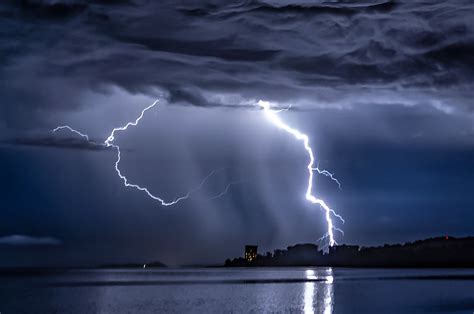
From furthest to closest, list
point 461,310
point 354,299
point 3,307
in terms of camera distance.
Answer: point 354,299 < point 3,307 < point 461,310

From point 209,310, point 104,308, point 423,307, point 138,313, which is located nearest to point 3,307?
point 104,308

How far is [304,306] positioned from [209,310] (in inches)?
249

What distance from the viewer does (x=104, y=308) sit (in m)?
46.4

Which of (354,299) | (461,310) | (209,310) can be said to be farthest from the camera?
(354,299)

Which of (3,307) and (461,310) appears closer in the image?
(461,310)

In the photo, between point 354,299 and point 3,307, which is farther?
point 354,299

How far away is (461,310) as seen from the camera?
41.0 m

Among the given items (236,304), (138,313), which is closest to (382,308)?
(236,304)

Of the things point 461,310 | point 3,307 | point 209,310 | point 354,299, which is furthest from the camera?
point 354,299

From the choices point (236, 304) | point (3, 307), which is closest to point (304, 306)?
point (236, 304)

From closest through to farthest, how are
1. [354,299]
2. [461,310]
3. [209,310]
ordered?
[461,310], [209,310], [354,299]

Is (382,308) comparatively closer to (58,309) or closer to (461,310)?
(461,310)

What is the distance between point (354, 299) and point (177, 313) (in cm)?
1694

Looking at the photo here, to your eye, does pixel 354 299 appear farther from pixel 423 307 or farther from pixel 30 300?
pixel 30 300
